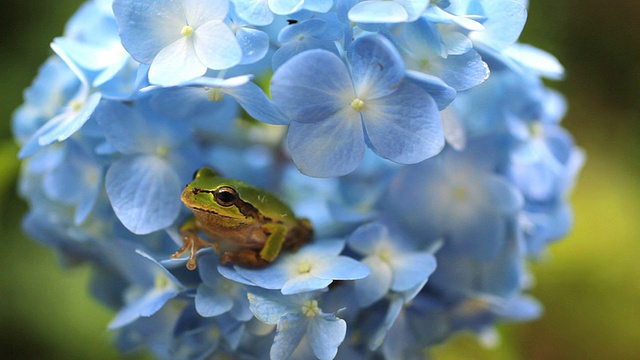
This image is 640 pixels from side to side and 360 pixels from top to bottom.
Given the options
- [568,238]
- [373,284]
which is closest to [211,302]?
Answer: [373,284]

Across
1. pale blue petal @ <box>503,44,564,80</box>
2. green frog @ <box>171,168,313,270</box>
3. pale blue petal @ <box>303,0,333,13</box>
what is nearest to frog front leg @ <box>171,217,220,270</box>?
green frog @ <box>171,168,313,270</box>

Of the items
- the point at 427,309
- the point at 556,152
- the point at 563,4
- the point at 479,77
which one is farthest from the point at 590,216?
the point at 479,77

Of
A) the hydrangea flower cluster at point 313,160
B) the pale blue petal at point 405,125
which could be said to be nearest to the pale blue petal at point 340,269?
the hydrangea flower cluster at point 313,160

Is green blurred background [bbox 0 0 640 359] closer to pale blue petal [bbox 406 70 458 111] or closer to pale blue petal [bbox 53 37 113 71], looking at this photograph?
pale blue petal [bbox 53 37 113 71]

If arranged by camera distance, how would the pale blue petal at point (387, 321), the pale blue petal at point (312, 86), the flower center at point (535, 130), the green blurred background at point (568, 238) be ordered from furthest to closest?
the green blurred background at point (568, 238), the flower center at point (535, 130), the pale blue petal at point (387, 321), the pale blue petal at point (312, 86)

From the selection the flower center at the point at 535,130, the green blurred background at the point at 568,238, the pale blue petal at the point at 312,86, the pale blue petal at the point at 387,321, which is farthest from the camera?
the green blurred background at the point at 568,238

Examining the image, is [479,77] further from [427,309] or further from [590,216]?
[590,216]

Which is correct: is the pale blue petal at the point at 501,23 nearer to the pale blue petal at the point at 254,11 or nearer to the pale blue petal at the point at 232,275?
the pale blue petal at the point at 254,11

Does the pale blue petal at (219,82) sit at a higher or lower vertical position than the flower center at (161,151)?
higher
